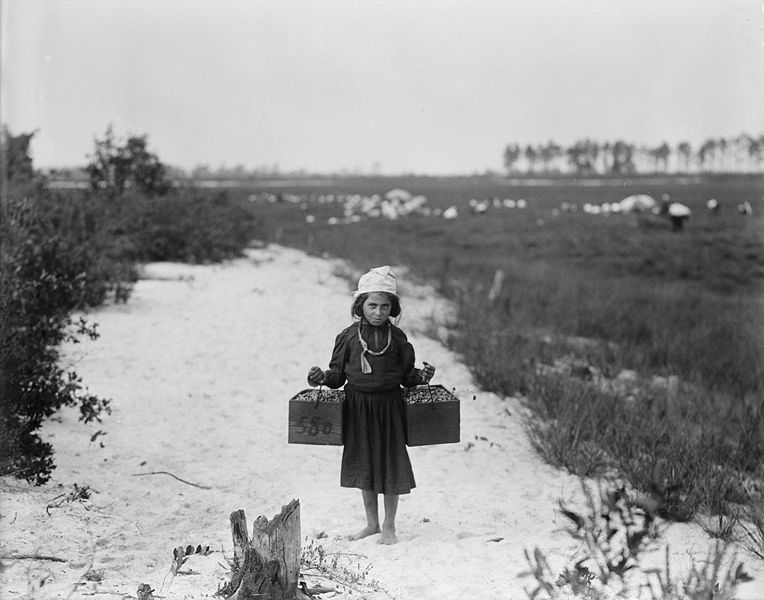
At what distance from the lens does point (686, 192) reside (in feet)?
147

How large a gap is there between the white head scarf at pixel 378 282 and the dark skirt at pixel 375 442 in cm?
56

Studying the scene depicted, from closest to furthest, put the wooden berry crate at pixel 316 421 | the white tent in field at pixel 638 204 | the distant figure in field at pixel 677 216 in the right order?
1. the wooden berry crate at pixel 316 421
2. the distant figure in field at pixel 677 216
3. the white tent in field at pixel 638 204

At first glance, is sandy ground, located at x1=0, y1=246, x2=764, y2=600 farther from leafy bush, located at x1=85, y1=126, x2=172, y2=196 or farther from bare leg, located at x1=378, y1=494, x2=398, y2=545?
leafy bush, located at x1=85, y1=126, x2=172, y2=196

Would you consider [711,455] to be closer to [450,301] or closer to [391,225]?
[450,301]

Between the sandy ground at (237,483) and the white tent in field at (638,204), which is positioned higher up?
the white tent in field at (638,204)

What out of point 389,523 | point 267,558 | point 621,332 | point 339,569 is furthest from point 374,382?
point 621,332

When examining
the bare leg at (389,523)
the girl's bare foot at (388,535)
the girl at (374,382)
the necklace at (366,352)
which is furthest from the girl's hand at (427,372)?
the girl's bare foot at (388,535)


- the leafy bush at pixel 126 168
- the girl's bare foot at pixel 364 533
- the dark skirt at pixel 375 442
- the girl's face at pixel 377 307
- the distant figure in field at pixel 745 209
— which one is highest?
the leafy bush at pixel 126 168

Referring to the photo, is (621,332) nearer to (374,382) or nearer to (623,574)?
(374,382)

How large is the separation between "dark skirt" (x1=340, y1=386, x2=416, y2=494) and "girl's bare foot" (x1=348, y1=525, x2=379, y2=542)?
30 cm

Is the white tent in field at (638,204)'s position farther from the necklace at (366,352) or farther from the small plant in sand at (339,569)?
the small plant in sand at (339,569)

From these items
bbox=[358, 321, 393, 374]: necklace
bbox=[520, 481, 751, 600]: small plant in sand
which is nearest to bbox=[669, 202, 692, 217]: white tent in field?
bbox=[520, 481, 751, 600]: small plant in sand

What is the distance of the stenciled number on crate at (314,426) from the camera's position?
4.35m

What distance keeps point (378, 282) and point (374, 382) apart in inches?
20.8
